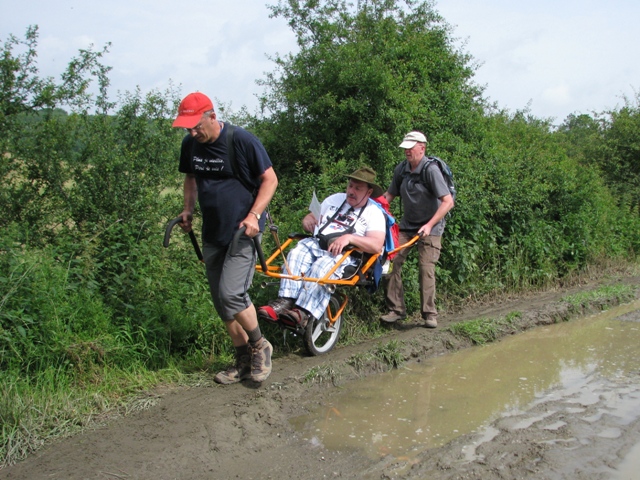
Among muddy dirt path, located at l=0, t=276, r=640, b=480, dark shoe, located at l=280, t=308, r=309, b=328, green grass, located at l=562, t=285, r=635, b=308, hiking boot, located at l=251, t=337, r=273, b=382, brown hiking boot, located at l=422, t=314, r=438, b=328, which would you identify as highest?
green grass, located at l=562, t=285, r=635, b=308

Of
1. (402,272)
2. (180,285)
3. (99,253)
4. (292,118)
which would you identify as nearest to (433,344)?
(402,272)

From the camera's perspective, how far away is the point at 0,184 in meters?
6.59

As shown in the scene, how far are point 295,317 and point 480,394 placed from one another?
1.82 meters

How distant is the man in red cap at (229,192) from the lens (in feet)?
16.2

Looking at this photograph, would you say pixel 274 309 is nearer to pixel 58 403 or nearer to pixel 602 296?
pixel 58 403

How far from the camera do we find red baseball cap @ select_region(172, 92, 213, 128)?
4722 millimetres

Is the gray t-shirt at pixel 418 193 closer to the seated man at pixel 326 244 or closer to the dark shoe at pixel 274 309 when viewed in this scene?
the seated man at pixel 326 244

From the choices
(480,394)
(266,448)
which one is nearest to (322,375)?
(266,448)

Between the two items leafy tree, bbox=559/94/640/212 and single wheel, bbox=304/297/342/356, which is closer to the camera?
single wheel, bbox=304/297/342/356

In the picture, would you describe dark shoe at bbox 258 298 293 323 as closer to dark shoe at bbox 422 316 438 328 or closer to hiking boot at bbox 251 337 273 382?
hiking boot at bbox 251 337 273 382

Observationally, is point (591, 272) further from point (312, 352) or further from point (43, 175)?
point (43, 175)

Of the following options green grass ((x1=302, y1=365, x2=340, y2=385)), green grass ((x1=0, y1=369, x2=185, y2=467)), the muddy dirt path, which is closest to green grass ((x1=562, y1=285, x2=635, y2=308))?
the muddy dirt path

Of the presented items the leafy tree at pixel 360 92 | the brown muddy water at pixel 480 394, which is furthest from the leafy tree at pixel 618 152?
the brown muddy water at pixel 480 394

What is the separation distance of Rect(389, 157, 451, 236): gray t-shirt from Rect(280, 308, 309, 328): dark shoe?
2094 millimetres
